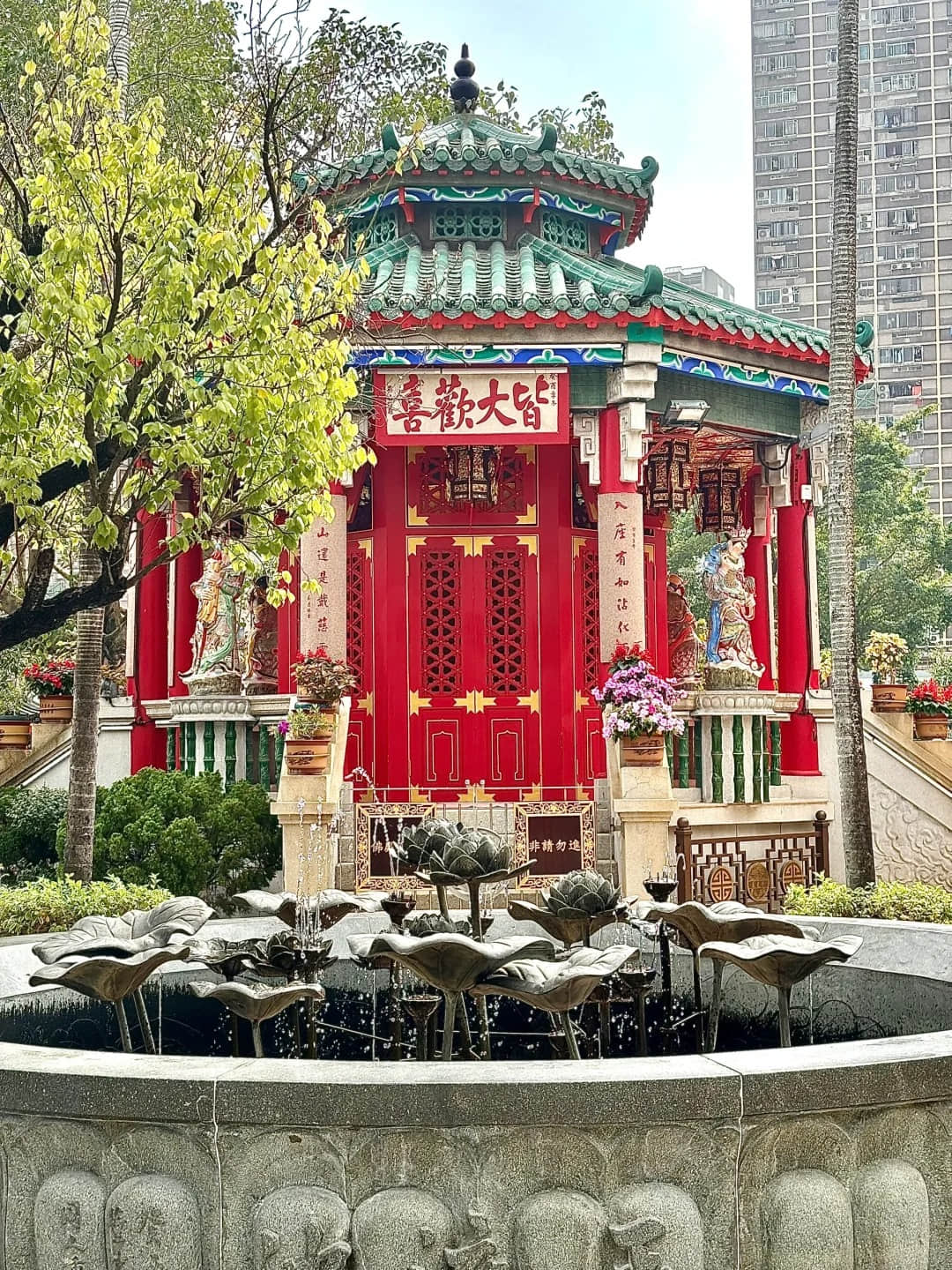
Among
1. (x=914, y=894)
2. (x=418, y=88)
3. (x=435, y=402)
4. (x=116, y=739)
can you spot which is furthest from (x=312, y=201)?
(x=418, y=88)

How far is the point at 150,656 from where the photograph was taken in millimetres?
15945

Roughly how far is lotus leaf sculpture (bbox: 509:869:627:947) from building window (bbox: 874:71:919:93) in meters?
73.4

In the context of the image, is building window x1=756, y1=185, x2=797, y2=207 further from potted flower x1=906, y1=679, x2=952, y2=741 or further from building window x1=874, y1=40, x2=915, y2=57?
potted flower x1=906, y1=679, x2=952, y2=741

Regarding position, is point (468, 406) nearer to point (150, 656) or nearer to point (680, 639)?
point (680, 639)

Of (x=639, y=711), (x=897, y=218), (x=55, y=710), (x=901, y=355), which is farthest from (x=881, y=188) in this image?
(x=639, y=711)

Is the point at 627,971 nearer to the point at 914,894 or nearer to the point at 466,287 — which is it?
the point at 914,894

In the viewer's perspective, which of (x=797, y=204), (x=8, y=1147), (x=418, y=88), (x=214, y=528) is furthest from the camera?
(x=797, y=204)

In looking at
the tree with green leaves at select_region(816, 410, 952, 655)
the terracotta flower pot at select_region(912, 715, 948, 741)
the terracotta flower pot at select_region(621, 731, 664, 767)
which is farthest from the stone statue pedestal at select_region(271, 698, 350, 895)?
the tree with green leaves at select_region(816, 410, 952, 655)

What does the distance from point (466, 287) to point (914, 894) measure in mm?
7591

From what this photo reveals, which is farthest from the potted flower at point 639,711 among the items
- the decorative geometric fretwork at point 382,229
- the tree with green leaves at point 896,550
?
the tree with green leaves at point 896,550

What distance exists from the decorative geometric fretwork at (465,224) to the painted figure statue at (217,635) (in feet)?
15.1

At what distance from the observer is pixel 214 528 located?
8.13 m

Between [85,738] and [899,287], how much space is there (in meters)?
64.0

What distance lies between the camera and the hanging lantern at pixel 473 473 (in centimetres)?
1434
